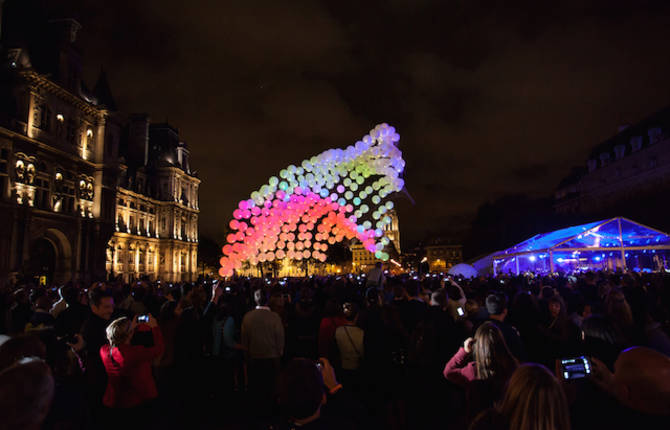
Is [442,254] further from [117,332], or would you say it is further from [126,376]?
[117,332]

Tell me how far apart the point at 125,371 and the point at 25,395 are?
2191mm

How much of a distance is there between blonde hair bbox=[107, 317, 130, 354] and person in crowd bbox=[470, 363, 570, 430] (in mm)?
3515

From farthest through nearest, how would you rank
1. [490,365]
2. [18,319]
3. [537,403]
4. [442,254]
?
[442,254]
[18,319]
[490,365]
[537,403]

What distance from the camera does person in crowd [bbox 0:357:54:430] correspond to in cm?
191

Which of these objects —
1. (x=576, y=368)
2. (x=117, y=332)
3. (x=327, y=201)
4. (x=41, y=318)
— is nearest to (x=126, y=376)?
(x=117, y=332)

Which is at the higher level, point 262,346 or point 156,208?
point 156,208

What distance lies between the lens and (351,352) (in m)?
5.13

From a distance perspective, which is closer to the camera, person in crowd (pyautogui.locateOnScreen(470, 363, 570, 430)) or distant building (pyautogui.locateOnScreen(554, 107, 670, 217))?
person in crowd (pyautogui.locateOnScreen(470, 363, 570, 430))

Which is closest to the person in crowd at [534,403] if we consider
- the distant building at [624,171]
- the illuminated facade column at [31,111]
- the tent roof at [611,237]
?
the tent roof at [611,237]

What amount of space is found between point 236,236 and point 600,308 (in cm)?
1575

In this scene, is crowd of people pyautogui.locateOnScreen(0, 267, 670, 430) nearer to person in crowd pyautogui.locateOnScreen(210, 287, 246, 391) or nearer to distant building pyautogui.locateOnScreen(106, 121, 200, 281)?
person in crowd pyautogui.locateOnScreen(210, 287, 246, 391)

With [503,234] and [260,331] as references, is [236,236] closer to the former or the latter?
[260,331]

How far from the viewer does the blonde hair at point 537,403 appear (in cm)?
188

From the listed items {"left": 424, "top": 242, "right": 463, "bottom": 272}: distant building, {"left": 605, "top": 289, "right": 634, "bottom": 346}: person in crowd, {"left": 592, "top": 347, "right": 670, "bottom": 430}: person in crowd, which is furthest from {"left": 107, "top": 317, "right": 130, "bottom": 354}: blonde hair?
{"left": 424, "top": 242, "right": 463, "bottom": 272}: distant building
